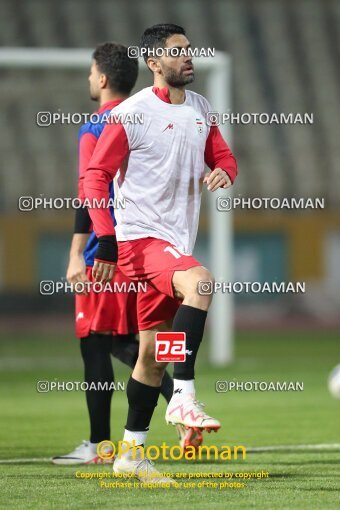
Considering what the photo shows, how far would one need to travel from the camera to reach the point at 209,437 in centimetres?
649

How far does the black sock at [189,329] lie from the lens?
13.9 feet

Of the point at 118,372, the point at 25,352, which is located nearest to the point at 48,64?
the point at 118,372

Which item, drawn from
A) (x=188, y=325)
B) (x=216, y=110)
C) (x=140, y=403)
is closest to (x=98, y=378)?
(x=140, y=403)

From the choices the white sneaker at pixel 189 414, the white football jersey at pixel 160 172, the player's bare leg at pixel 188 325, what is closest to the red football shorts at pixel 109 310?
the white football jersey at pixel 160 172

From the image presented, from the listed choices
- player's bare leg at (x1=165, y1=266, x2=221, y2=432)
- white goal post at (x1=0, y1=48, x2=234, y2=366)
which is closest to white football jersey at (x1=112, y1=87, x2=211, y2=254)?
player's bare leg at (x1=165, y1=266, x2=221, y2=432)

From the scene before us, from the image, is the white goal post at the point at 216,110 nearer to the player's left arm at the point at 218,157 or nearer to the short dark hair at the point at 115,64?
the short dark hair at the point at 115,64

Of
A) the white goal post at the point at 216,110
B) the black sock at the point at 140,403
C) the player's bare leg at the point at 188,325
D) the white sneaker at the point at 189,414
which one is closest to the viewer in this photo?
the white sneaker at the point at 189,414

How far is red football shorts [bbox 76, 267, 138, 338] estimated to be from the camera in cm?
533

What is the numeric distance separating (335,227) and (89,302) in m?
21.1

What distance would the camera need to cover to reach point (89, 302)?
5.36 m

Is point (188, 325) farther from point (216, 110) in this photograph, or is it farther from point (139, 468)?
point (216, 110)

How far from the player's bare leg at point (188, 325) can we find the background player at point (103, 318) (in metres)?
1.00

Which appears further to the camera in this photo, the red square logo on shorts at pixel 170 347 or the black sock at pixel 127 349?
the black sock at pixel 127 349

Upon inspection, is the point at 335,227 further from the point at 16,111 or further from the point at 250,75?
the point at 16,111
